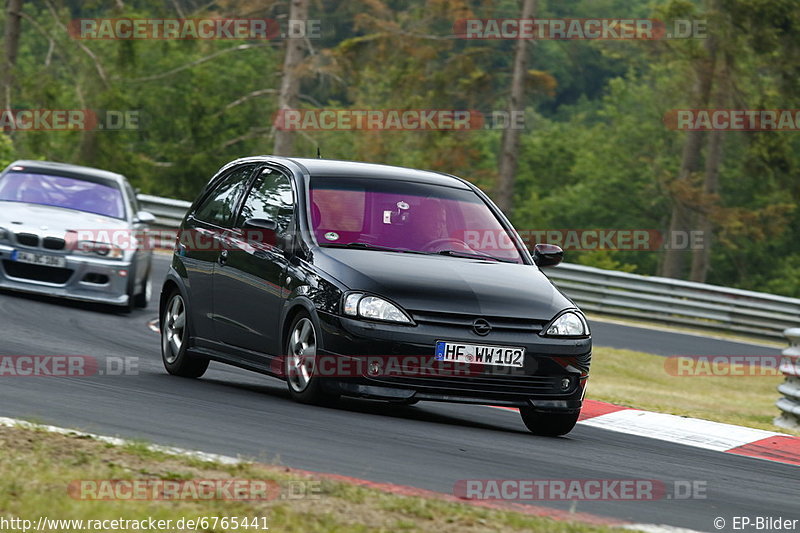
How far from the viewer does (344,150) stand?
66812mm

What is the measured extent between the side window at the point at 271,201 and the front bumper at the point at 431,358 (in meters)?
1.27

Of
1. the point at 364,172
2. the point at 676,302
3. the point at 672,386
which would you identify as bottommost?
the point at 672,386

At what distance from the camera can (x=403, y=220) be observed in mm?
Answer: 9641

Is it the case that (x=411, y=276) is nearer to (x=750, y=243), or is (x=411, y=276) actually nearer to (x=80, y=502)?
(x=80, y=502)

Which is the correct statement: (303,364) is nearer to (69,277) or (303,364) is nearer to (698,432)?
(698,432)

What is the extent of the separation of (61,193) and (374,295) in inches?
350

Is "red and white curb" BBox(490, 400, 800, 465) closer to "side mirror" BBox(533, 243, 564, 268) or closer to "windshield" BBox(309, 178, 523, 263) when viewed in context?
"side mirror" BBox(533, 243, 564, 268)

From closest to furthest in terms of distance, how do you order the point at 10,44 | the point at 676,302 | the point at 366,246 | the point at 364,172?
1. the point at 366,246
2. the point at 364,172
3. the point at 676,302
4. the point at 10,44

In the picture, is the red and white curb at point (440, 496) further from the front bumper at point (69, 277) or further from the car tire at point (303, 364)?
the front bumper at point (69, 277)

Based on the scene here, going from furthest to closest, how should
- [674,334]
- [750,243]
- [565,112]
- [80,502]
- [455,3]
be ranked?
1. [565,112]
2. [750,243]
3. [455,3]
4. [674,334]
5. [80,502]

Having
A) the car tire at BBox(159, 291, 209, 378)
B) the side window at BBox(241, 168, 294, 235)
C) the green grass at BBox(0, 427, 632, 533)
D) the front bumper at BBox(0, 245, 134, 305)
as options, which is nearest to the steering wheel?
the side window at BBox(241, 168, 294, 235)

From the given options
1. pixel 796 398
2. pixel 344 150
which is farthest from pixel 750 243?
pixel 796 398

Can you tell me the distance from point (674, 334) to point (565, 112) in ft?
200

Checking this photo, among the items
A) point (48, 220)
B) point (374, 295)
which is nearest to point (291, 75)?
point (48, 220)
